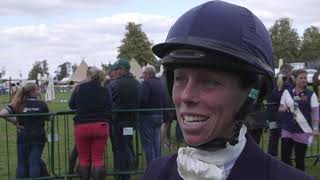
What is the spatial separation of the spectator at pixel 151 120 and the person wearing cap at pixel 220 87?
23.3ft

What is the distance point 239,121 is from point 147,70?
8.01 metres

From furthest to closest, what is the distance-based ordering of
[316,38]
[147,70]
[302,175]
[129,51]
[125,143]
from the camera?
[316,38], [129,51], [147,70], [125,143], [302,175]

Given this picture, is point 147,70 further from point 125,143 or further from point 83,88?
point 83,88

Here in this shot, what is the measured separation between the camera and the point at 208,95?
121 cm

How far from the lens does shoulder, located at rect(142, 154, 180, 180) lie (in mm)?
1371

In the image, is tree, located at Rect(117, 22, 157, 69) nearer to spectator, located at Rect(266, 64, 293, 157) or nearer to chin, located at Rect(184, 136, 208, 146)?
spectator, located at Rect(266, 64, 293, 157)

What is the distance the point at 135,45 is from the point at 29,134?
6345 cm

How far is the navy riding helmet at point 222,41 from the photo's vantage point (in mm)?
1203

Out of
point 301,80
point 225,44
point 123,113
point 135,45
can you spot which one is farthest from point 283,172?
point 135,45

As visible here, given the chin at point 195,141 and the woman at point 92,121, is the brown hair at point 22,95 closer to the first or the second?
the woman at point 92,121

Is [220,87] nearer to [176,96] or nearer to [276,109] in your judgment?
[176,96]

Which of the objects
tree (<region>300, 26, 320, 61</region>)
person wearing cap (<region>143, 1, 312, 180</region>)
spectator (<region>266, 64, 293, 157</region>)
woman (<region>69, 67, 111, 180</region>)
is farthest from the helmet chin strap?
tree (<region>300, 26, 320, 61</region>)

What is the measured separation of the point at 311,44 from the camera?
78000mm

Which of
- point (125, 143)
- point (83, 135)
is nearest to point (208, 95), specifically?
point (83, 135)
